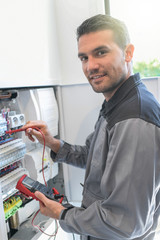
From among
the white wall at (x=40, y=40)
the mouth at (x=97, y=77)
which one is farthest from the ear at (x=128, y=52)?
the white wall at (x=40, y=40)

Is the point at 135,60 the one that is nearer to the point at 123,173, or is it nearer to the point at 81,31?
the point at 81,31

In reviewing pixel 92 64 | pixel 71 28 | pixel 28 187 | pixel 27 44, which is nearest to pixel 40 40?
pixel 27 44

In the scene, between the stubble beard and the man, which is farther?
the stubble beard

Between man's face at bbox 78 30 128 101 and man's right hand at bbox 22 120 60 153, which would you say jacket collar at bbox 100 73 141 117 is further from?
man's right hand at bbox 22 120 60 153

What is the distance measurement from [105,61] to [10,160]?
1.97ft

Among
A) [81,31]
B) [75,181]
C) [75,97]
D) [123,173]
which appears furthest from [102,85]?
[75,181]

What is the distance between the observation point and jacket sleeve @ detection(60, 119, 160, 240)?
648 mm

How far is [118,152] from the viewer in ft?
2.23

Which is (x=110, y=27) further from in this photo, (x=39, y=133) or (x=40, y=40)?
(x=39, y=133)

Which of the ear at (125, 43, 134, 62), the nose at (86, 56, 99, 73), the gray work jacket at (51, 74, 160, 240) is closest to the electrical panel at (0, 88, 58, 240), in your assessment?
the gray work jacket at (51, 74, 160, 240)

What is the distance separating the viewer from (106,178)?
27.8 inches

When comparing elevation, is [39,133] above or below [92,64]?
below

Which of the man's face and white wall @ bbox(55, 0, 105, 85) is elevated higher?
white wall @ bbox(55, 0, 105, 85)

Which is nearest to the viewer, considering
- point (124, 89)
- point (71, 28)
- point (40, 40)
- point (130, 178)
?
point (130, 178)
